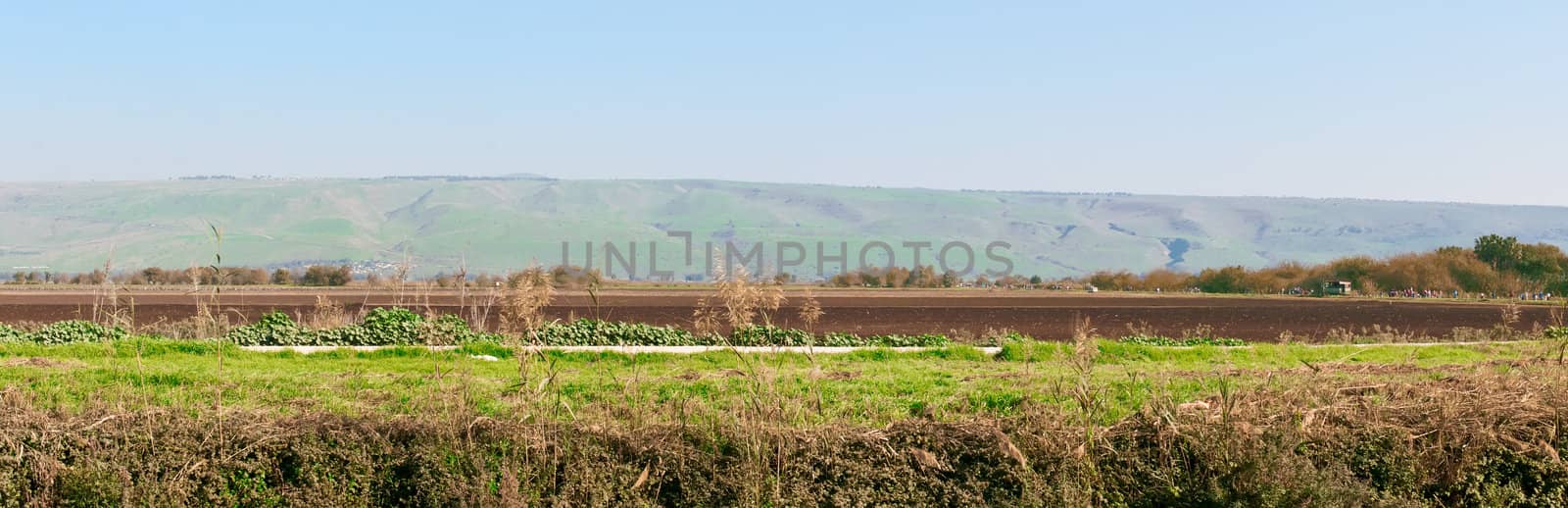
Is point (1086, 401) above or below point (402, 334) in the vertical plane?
above

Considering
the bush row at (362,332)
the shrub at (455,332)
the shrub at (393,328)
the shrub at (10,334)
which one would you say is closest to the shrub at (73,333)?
the shrub at (10,334)

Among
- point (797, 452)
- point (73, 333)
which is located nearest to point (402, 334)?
point (73, 333)

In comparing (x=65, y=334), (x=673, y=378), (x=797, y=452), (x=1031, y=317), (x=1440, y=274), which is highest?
(x=797, y=452)

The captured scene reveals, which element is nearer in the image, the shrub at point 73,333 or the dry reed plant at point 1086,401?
the dry reed plant at point 1086,401

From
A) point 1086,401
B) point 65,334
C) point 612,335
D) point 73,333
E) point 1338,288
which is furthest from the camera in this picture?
point 1338,288

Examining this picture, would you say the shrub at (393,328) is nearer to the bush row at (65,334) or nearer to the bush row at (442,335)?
the bush row at (442,335)

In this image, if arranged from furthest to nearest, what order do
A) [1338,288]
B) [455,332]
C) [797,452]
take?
1. [1338,288]
2. [455,332]
3. [797,452]

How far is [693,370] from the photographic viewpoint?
14.1 metres

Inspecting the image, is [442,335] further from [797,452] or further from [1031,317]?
[1031,317]

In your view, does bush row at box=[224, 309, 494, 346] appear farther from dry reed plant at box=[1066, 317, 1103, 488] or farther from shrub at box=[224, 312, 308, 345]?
dry reed plant at box=[1066, 317, 1103, 488]

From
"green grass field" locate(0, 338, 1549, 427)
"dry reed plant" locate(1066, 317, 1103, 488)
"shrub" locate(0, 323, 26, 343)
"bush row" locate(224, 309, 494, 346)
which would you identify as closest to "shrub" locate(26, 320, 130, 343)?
"shrub" locate(0, 323, 26, 343)

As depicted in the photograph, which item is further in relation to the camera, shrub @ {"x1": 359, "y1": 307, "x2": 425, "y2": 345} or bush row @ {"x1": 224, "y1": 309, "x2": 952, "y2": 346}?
shrub @ {"x1": 359, "y1": 307, "x2": 425, "y2": 345}

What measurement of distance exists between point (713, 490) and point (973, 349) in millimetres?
12807

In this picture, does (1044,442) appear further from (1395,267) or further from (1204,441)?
(1395,267)
